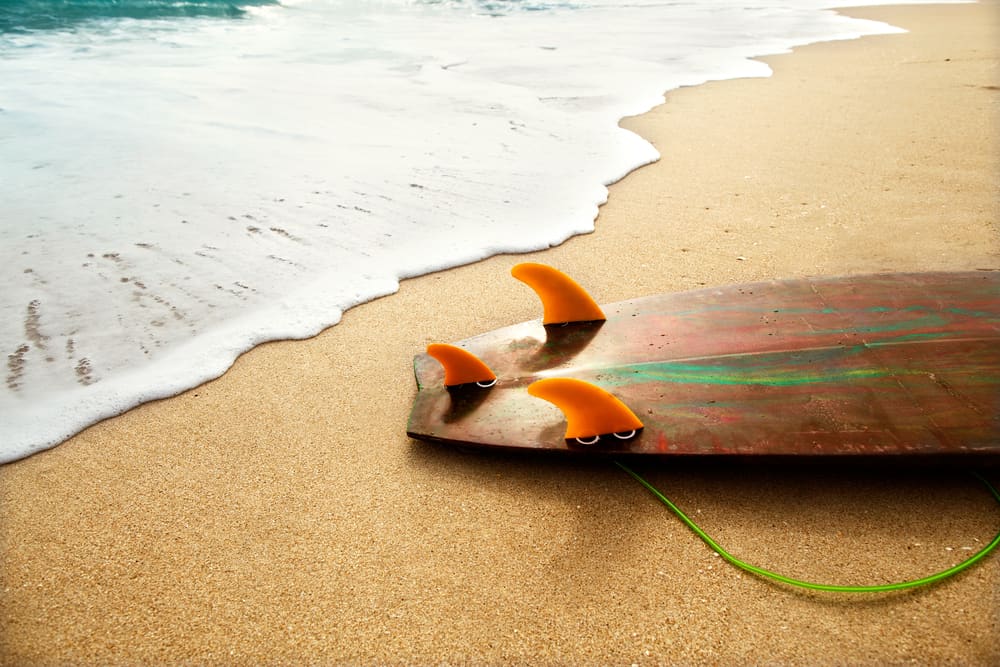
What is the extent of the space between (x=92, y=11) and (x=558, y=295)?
475 inches

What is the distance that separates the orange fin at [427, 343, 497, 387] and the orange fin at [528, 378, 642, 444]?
32 cm

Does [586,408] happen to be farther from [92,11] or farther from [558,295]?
[92,11]

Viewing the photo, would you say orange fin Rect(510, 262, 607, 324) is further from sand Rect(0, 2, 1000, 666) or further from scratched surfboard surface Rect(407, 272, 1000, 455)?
sand Rect(0, 2, 1000, 666)

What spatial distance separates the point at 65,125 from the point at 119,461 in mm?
4317

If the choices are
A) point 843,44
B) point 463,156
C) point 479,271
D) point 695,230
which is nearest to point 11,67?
point 463,156

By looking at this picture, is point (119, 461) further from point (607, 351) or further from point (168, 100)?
point (168, 100)

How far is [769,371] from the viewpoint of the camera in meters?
1.86

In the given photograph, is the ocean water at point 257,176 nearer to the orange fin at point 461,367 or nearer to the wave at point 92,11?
the orange fin at point 461,367

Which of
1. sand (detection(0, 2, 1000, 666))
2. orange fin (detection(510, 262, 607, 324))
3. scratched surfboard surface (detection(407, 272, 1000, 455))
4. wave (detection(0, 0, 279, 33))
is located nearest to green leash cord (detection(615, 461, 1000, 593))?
sand (detection(0, 2, 1000, 666))

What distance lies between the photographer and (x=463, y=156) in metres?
4.32

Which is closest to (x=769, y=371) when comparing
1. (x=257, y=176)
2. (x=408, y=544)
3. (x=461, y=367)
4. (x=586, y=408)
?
(x=586, y=408)

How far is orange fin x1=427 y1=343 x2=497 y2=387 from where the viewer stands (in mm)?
1913

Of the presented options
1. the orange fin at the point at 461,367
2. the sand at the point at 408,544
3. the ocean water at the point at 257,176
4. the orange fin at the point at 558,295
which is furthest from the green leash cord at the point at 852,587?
the ocean water at the point at 257,176

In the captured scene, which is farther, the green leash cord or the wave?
the wave
